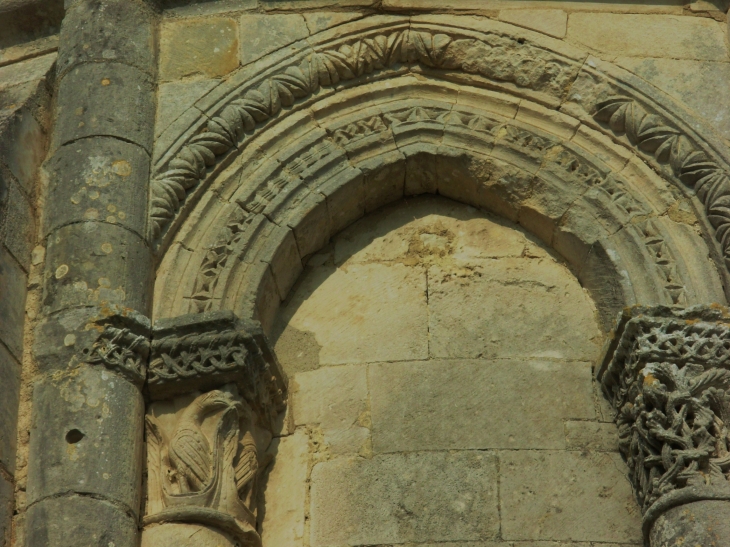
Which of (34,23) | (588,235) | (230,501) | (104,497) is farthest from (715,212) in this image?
(34,23)

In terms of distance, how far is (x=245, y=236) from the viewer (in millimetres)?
6941

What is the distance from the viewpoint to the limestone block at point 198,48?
7488 millimetres

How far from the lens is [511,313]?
706cm

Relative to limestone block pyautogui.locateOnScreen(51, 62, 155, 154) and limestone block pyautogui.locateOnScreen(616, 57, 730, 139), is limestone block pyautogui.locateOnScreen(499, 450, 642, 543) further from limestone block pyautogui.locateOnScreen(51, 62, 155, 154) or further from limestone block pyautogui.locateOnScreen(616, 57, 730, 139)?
limestone block pyautogui.locateOnScreen(51, 62, 155, 154)

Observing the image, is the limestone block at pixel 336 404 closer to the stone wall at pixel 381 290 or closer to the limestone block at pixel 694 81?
the stone wall at pixel 381 290

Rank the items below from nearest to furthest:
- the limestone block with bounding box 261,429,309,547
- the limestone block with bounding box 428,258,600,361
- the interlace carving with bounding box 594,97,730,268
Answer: the limestone block with bounding box 261,429,309,547, the interlace carving with bounding box 594,97,730,268, the limestone block with bounding box 428,258,600,361

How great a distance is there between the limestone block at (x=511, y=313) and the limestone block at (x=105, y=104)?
1762mm

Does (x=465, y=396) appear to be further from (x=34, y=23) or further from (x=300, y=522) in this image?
(x=34, y=23)

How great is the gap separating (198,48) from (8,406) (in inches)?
93.6

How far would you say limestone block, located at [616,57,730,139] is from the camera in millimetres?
7191

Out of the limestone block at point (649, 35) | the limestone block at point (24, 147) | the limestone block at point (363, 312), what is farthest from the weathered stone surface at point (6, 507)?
the limestone block at point (649, 35)

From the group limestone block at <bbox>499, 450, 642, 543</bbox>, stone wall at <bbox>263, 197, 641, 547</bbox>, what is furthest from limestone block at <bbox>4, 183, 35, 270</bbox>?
limestone block at <bbox>499, 450, 642, 543</bbox>

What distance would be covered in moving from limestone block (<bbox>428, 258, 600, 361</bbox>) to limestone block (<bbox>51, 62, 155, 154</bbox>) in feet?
5.78

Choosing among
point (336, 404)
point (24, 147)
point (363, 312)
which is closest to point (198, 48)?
point (24, 147)
